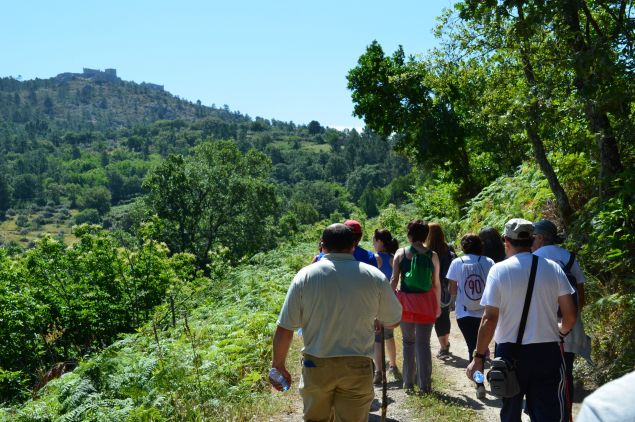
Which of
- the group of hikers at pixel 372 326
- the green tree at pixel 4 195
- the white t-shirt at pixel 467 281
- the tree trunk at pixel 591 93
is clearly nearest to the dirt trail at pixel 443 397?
the white t-shirt at pixel 467 281

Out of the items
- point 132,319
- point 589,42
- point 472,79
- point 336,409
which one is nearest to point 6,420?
point 336,409

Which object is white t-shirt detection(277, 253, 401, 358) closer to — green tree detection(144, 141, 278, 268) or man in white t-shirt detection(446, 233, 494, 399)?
man in white t-shirt detection(446, 233, 494, 399)

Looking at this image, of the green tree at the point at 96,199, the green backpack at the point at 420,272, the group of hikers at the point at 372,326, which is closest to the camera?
the group of hikers at the point at 372,326

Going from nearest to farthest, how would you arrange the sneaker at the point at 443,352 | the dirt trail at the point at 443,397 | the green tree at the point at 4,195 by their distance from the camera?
1. the dirt trail at the point at 443,397
2. the sneaker at the point at 443,352
3. the green tree at the point at 4,195

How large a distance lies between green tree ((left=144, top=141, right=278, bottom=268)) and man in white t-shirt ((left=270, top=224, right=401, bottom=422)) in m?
41.2

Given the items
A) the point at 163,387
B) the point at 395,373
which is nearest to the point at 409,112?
the point at 395,373

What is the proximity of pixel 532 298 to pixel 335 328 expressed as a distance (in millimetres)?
1337

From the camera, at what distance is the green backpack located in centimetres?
665

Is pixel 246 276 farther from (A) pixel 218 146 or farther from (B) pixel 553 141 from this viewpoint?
(A) pixel 218 146

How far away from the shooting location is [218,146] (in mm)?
54938

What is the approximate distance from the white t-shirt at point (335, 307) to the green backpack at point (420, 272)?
7.59ft

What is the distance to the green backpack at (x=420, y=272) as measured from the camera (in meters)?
6.65

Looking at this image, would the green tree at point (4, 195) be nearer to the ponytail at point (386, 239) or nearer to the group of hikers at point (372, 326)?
the ponytail at point (386, 239)

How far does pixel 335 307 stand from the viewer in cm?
429
